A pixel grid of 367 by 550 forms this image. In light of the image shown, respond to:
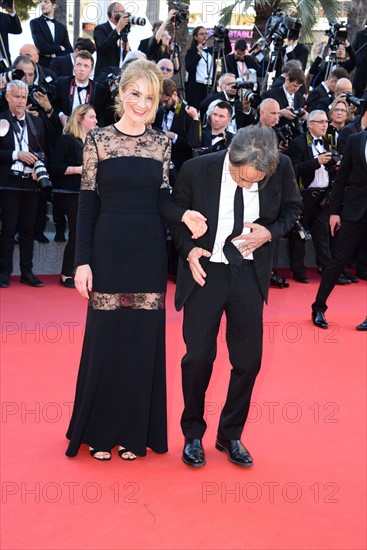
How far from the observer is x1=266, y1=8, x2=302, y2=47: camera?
30.2ft

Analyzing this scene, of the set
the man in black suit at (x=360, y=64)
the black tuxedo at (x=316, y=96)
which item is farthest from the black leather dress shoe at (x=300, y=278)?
the man in black suit at (x=360, y=64)

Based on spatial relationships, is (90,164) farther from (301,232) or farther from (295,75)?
(295,75)

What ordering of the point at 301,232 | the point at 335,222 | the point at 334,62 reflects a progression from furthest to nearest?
the point at 334,62 < the point at 301,232 < the point at 335,222

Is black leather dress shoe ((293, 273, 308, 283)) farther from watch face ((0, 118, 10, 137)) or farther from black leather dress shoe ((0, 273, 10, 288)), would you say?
watch face ((0, 118, 10, 137))

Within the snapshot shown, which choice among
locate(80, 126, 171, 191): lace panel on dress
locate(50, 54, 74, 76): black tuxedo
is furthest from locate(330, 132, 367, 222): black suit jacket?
locate(50, 54, 74, 76): black tuxedo

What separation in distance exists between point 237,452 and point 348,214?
2742mm

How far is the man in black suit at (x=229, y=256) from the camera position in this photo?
3275 millimetres

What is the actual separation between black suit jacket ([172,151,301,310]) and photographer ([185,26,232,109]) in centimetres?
641

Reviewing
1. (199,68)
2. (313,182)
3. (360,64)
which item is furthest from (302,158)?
(360,64)

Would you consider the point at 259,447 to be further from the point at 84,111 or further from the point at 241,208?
the point at 84,111

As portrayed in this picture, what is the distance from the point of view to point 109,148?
3324 millimetres

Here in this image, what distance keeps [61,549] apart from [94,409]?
81cm

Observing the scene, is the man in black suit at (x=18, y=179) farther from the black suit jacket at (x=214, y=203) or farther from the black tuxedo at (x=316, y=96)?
the black tuxedo at (x=316, y=96)

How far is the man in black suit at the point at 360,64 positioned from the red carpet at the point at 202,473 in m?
6.20
